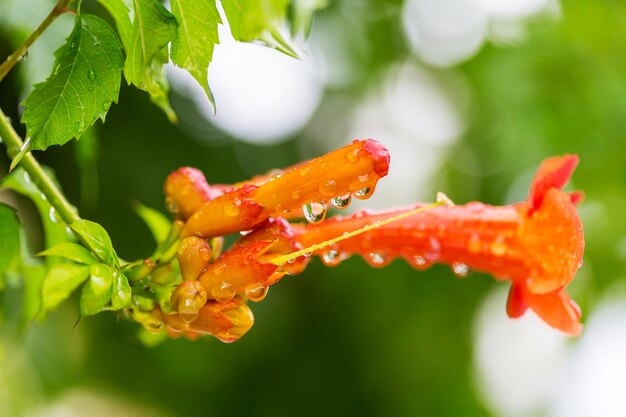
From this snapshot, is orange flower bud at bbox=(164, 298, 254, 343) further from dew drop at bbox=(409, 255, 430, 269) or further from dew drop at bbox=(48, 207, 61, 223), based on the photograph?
dew drop at bbox=(409, 255, 430, 269)

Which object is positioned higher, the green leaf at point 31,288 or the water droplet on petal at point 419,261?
the green leaf at point 31,288

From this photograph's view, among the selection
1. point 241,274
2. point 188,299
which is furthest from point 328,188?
point 188,299

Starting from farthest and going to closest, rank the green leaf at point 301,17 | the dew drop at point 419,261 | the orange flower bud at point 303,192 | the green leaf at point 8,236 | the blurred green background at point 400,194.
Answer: the blurred green background at point 400,194, the dew drop at point 419,261, the green leaf at point 8,236, the orange flower bud at point 303,192, the green leaf at point 301,17

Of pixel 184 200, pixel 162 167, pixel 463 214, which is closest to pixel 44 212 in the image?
pixel 184 200

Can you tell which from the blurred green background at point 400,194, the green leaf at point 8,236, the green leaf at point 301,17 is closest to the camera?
the green leaf at point 301,17

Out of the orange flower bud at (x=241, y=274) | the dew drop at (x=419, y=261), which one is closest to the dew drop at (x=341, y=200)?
the orange flower bud at (x=241, y=274)

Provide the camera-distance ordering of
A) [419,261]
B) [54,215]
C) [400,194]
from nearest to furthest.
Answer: [54,215] → [419,261] → [400,194]

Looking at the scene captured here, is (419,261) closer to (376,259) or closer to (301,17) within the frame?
(376,259)

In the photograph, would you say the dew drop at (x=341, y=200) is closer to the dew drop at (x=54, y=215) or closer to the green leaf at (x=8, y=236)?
the dew drop at (x=54, y=215)
